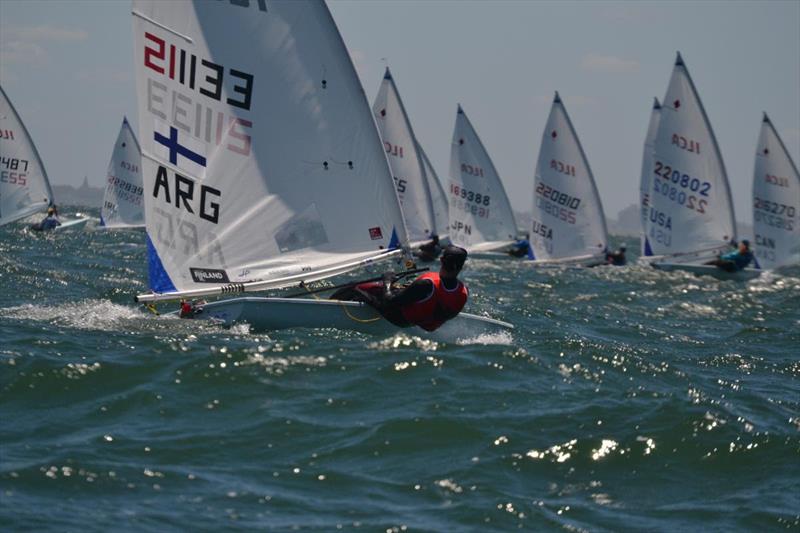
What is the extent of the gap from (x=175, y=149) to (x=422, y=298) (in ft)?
10.4

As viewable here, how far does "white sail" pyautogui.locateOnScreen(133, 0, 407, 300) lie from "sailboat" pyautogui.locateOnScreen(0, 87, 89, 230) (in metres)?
21.9

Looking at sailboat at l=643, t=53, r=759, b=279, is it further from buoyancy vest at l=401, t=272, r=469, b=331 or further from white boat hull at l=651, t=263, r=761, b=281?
buoyancy vest at l=401, t=272, r=469, b=331

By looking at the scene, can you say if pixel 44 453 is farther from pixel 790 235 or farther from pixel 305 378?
pixel 790 235

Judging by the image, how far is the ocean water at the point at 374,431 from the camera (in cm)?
698

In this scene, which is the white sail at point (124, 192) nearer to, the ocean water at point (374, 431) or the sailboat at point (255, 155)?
the ocean water at point (374, 431)

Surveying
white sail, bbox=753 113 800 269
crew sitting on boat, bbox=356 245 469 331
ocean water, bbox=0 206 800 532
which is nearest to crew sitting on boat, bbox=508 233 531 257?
white sail, bbox=753 113 800 269

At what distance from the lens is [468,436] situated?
28.0 feet

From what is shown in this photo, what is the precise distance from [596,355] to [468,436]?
4.22m

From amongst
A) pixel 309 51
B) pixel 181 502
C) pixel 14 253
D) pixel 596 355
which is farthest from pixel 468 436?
pixel 14 253

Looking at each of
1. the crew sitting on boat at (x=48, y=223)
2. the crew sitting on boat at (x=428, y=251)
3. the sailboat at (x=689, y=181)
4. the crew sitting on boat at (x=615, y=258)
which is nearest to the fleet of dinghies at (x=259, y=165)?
the crew sitting on boat at (x=428, y=251)

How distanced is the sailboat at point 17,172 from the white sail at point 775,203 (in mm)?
20091

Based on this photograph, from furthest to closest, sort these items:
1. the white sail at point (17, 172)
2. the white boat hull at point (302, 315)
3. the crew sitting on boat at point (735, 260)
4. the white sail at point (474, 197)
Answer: the white sail at point (474, 197) → the white sail at point (17, 172) → the crew sitting on boat at point (735, 260) → the white boat hull at point (302, 315)

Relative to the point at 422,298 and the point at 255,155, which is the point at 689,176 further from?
the point at 422,298

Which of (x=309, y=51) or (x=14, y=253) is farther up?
(x=309, y=51)
